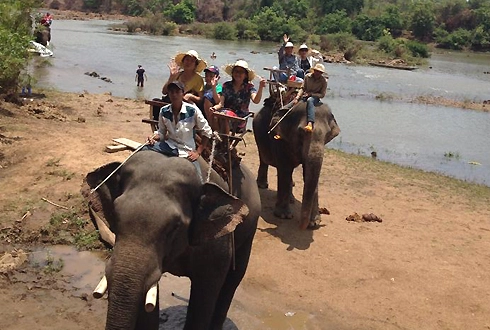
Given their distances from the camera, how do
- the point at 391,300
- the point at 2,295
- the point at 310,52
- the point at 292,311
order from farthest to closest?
the point at 310,52, the point at 391,300, the point at 292,311, the point at 2,295

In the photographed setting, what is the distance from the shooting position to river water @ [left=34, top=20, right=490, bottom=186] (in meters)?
17.6

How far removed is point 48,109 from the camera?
1514 centimetres

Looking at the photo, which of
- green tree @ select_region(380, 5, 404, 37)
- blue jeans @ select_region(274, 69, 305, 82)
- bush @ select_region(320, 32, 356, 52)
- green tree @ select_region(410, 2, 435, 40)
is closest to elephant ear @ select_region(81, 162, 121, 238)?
blue jeans @ select_region(274, 69, 305, 82)

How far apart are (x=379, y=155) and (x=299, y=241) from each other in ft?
28.4

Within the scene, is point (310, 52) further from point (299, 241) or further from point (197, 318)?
point (197, 318)

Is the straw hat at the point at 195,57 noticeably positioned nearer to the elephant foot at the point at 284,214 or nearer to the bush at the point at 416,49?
the elephant foot at the point at 284,214

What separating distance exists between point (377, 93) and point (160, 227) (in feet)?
93.9

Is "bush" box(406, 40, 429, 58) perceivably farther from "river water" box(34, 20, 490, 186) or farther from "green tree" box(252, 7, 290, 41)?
"green tree" box(252, 7, 290, 41)

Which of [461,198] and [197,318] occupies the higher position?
[197,318]

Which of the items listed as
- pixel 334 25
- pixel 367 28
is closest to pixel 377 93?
pixel 334 25

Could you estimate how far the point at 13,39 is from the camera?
1220 centimetres

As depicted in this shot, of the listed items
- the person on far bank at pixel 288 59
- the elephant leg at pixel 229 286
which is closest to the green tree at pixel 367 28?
the person on far bank at pixel 288 59

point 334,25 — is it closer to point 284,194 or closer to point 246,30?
point 246,30

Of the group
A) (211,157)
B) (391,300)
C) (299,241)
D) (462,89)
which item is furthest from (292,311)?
(462,89)
